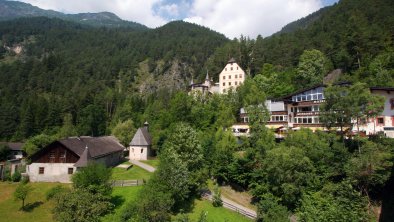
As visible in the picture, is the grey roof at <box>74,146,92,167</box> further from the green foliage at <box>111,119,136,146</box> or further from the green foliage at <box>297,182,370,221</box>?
the green foliage at <box>297,182,370,221</box>

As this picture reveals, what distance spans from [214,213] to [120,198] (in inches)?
470

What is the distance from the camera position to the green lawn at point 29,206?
103 ft

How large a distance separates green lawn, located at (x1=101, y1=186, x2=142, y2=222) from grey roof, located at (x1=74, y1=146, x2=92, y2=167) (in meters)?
5.70

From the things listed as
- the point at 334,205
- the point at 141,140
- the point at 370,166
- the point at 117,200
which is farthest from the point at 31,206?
the point at 370,166

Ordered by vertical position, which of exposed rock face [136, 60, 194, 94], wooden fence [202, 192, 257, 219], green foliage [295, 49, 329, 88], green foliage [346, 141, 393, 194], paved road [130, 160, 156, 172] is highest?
exposed rock face [136, 60, 194, 94]

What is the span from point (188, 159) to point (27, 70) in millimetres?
142809

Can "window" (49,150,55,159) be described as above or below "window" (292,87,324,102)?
below

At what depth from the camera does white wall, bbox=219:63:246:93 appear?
8562 centimetres

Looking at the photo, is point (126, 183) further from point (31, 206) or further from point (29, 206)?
point (29, 206)

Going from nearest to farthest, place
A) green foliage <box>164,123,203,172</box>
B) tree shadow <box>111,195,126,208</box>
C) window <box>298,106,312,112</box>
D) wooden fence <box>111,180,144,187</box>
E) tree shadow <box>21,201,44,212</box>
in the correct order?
tree shadow <box>21,201,44,212</box> → tree shadow <box>111,195,126,208</box> → green foliage <box>164,123,203,172</box> → wooden fence <box>111,180,144,187</box> → window <box>298,106,312,112</box>

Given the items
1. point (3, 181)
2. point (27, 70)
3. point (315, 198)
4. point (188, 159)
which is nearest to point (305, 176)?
point (315, 198)

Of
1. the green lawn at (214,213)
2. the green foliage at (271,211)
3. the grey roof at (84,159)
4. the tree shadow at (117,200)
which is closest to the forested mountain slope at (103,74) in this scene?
the grey roof at (84,159)

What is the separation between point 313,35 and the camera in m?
89.8

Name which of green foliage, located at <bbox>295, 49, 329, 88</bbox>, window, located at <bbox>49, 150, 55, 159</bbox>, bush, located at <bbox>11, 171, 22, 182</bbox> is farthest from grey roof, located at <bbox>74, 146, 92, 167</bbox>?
green foliage, located at <bbox>295, 49, 329, 88</bbox>
